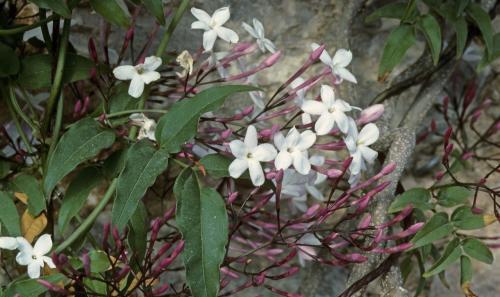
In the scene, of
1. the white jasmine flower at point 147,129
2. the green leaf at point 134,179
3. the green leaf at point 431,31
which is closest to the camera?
the green leaf at point 134,179

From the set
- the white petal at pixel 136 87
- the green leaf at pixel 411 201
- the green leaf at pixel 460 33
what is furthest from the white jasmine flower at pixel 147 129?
the green leaf at pixel 460 33

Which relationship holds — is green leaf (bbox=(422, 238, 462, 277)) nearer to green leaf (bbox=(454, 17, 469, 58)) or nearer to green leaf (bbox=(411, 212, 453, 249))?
green leaf (bbox=(411, 212, 453, 249))

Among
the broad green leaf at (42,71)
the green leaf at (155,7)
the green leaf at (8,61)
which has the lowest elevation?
the broad green leaf at (42,71)

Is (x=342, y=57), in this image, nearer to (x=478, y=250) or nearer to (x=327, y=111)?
(x=327, y=111)

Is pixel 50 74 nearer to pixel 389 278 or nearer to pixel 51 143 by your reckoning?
pixel 51 143

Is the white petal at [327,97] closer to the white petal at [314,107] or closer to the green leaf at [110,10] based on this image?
the white petal at [314,107]

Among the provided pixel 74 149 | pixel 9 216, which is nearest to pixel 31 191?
pixel 9 216

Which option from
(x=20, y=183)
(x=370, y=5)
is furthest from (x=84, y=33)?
(x=370, y=5)
